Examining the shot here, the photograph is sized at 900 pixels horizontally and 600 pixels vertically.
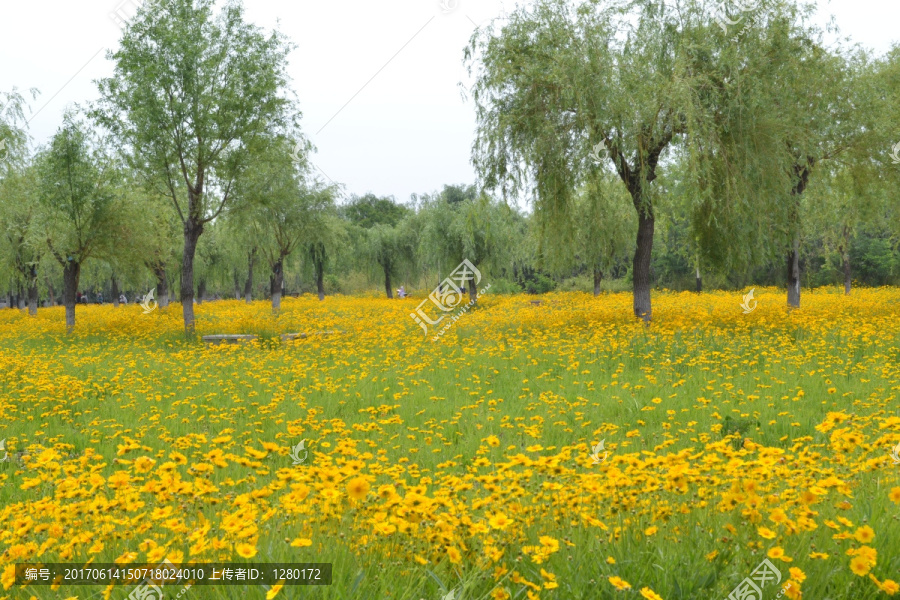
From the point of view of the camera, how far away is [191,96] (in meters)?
16.8

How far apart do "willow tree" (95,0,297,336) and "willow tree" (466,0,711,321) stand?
6.84m

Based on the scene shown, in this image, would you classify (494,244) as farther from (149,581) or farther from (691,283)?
(149,581)

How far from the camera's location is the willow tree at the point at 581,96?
13.0 metres

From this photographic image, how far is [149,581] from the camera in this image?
2.33 meters

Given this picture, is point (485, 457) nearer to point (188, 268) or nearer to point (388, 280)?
point (188, 268)

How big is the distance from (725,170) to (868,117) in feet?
17.6

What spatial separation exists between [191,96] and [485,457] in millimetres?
15988

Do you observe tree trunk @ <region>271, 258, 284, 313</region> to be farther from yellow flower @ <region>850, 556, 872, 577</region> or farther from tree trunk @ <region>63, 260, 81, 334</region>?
yellow flower @ <region>850, 556, 872, 577</region>

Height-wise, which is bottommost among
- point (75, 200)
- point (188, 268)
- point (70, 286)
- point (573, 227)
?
point (70, 286)

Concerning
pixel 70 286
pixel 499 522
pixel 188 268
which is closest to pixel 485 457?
pixel 499 522

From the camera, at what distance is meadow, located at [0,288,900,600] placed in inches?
103

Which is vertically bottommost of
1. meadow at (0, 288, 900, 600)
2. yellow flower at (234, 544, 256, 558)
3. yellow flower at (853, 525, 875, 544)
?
meadow at (0, 288, 900, 600)

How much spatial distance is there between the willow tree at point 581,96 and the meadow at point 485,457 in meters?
3.78

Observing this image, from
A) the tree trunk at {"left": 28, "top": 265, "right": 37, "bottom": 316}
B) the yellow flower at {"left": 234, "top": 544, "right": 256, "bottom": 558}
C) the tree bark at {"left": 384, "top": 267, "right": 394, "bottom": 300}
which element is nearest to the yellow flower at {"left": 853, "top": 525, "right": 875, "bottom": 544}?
the yellow flower at {"left": 234, "top": 544, "right": 256, "bottom": 558}
